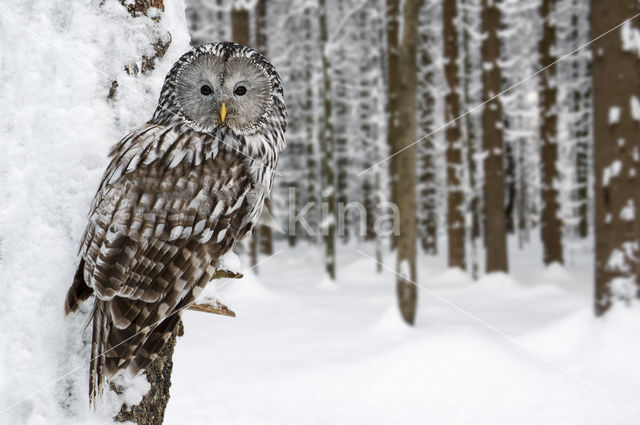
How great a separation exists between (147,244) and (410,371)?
5013mm

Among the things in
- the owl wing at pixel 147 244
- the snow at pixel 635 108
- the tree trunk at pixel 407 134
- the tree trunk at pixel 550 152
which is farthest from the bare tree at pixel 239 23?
the owl wing at pixel 147 244

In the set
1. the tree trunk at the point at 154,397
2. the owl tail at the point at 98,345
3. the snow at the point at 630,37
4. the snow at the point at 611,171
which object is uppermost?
the snow at the point at 630,37

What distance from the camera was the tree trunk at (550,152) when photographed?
13.9 m

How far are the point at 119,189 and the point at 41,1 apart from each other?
2.76 ft

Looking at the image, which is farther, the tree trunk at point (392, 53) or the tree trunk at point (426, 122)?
the tree trunk at point (426, 122)

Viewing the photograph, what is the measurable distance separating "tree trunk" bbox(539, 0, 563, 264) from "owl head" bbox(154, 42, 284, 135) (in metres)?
13.5

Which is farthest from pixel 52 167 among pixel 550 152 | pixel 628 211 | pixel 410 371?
pixel 550 152

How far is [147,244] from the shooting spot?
1.67 meters

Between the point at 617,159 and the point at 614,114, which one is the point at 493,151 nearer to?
the point at 614,114

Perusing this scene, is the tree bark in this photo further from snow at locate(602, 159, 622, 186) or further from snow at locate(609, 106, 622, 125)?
snow at locate(609, 106, 622, 125)

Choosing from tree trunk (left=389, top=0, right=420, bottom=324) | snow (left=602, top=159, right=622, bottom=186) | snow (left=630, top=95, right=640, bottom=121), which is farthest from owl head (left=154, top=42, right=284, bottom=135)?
tree trunk (left=389, top=0, right=420, bottom=324)

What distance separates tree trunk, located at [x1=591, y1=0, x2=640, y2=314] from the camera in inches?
245

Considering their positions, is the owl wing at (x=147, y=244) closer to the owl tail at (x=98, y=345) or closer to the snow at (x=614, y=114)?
the owl tail at (x=98, y=345)

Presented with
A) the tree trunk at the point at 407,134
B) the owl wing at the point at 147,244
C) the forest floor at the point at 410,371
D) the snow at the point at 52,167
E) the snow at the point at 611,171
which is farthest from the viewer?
the tree trunk at the point at 407,134
